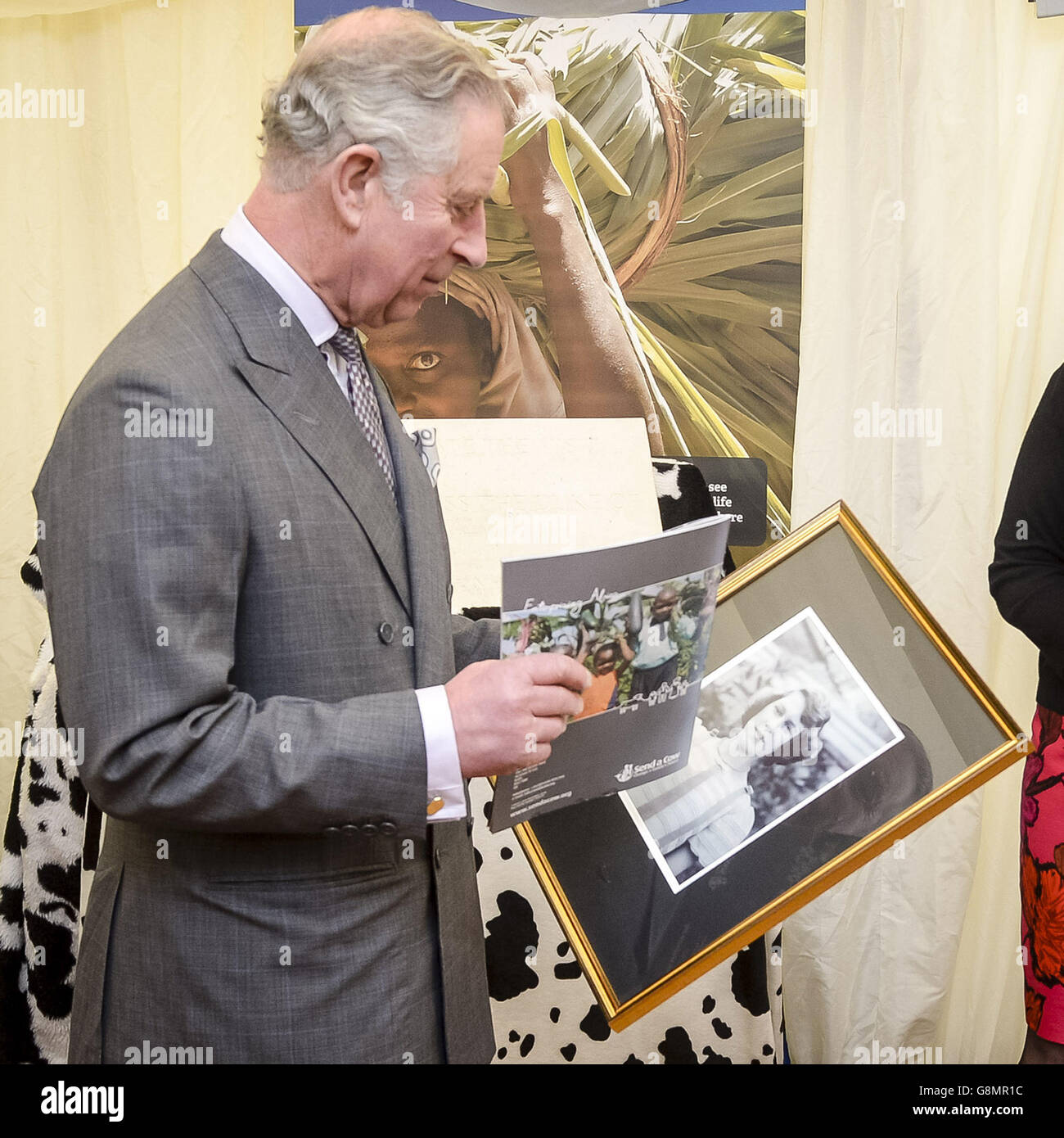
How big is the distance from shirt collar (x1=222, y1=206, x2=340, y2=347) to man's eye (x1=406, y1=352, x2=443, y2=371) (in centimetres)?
153

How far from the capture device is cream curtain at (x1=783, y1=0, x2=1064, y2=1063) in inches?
99.0

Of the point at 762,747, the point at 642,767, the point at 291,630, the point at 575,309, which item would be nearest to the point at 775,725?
the point at 762,747

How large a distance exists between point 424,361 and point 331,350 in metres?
1.50

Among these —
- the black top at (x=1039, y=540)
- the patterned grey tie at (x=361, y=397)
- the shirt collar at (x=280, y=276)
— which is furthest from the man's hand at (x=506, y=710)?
the black top at (x=1039, y=540)

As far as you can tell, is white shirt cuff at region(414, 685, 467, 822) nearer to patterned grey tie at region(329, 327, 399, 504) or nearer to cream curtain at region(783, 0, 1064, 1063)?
patterned grey tie at region(329, 327, 399, 504)

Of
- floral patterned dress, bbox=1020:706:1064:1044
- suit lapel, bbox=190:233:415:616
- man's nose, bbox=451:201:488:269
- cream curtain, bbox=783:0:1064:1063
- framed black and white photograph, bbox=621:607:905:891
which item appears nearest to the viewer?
suit lapel, bbox=190:233:415:616

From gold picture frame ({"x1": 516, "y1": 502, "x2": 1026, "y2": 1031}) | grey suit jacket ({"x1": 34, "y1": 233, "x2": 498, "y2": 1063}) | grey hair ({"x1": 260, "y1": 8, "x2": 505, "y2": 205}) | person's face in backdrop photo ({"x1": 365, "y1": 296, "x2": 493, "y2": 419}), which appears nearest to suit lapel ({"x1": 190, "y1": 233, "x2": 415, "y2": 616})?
grey suit jacket ({"x1": 34, "y1": 233, "x2": 498, "y2": 1063})

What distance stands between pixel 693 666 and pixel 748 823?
0.79ft

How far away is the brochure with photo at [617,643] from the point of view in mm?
991

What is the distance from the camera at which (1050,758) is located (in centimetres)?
168

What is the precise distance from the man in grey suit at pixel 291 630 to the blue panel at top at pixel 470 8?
5.39 feet

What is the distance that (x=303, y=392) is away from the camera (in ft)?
3.51

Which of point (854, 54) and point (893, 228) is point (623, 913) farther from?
point (854, 54)
